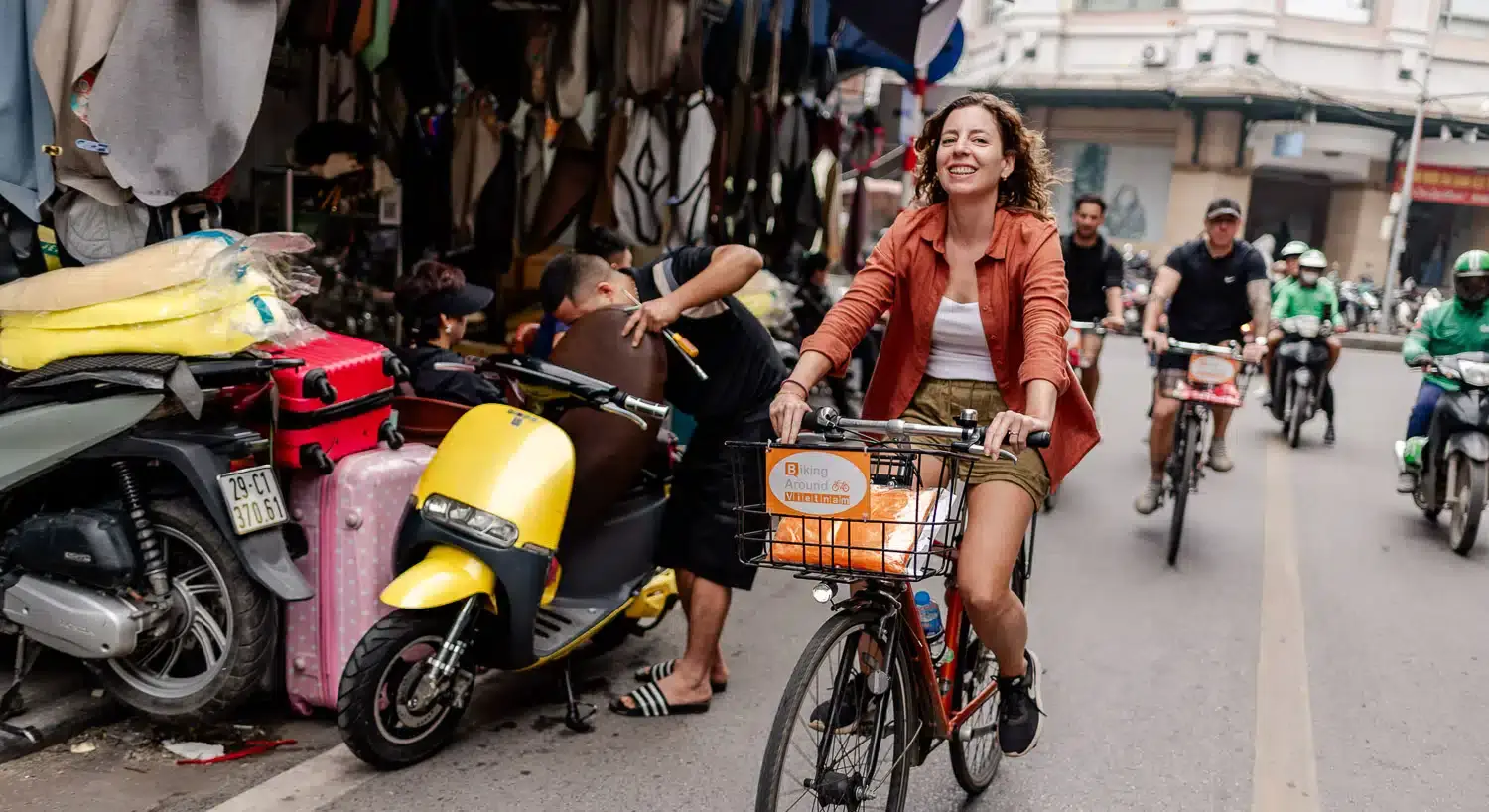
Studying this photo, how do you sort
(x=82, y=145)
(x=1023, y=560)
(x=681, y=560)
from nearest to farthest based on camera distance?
(x=1023, y=560)
(x=82, y=145)
(x=681, y=560)

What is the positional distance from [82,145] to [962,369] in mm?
2826

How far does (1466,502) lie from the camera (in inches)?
290

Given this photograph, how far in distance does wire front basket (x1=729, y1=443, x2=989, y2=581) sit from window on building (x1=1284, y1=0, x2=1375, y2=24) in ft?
108

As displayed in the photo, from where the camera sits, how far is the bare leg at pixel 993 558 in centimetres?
299

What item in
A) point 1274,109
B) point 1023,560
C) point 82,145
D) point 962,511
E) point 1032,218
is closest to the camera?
point 962,511

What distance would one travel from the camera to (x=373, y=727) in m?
3.50

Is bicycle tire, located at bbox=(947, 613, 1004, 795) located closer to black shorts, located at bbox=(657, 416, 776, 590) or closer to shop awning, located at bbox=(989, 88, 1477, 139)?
black shorts, located at bbox=(657, 416, 776, 590)

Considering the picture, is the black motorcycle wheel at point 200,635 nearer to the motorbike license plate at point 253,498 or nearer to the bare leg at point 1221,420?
the motorbike license plate at point 253,498

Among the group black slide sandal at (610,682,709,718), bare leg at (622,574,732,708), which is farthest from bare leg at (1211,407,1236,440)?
black slide sandal at (610,682,709,718)

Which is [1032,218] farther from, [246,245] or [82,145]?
[82,145]

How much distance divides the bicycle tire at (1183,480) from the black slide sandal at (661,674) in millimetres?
3286

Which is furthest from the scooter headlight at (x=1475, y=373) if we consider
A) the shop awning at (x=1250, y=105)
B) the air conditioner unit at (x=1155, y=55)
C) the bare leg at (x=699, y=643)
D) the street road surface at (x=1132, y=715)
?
the air conditioner unit at (x=1155, y=55)

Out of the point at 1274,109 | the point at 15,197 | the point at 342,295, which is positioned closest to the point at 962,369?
the point at 15,197

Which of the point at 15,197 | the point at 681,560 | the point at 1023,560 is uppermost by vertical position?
the point at 15,197
